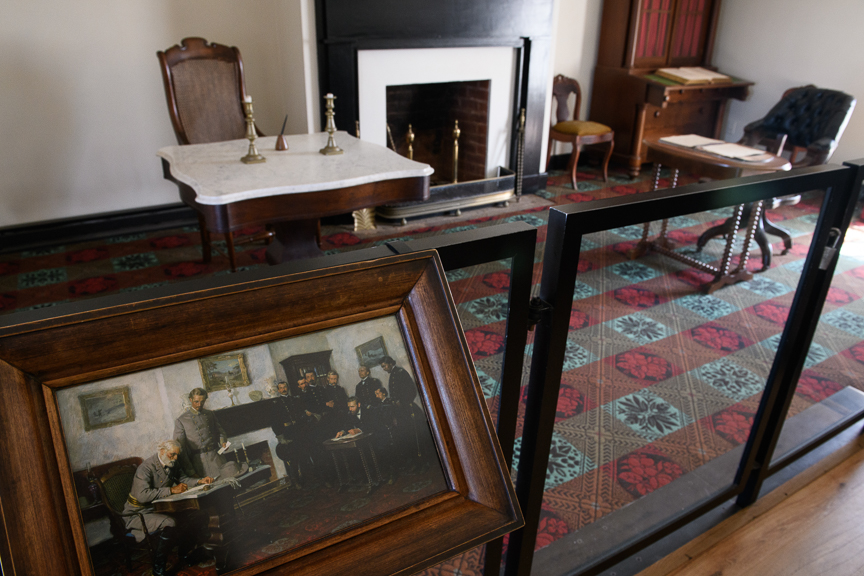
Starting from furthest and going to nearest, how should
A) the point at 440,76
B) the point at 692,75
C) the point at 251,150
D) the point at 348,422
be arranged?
the point at 692,75, the point at 440,76, the point at 251,150, the point at 348,422

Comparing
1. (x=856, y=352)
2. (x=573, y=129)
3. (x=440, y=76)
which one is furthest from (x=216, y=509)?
(x=573, y=129)

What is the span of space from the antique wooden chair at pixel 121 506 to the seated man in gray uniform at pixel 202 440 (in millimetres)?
57

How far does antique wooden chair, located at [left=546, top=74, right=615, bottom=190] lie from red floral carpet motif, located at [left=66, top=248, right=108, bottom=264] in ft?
12.0

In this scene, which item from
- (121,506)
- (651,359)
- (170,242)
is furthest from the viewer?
(170,242)

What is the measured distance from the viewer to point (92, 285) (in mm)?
3496

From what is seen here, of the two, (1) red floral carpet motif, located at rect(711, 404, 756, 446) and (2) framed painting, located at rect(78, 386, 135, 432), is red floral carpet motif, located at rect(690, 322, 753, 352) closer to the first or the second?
(1) red floral carpet motif, located at rect(711, 404, 756, 446)

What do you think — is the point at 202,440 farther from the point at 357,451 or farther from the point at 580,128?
the point at 580,128

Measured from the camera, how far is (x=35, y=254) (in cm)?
395

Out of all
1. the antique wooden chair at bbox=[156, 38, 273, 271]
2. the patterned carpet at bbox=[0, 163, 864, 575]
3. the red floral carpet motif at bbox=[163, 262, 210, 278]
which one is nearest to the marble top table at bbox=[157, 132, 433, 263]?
the antique wooden chair at bbox=[156, 38, 273, 271]

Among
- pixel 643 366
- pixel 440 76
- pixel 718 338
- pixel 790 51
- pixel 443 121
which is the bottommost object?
pixel 643 366

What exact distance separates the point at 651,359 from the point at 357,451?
153cm

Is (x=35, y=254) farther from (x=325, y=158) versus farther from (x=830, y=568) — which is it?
(x=830, y=568)

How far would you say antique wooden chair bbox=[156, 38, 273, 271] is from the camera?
352 cm

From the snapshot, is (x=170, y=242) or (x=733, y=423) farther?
(x=170, y=242)
